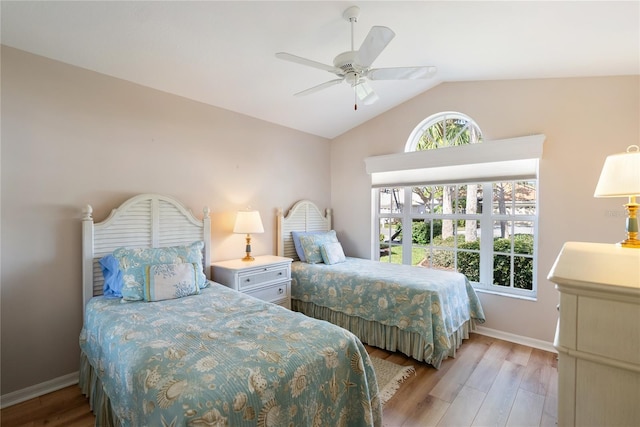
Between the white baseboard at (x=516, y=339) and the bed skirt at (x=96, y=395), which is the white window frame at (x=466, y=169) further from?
the bed skirt at (x=96, y=395)

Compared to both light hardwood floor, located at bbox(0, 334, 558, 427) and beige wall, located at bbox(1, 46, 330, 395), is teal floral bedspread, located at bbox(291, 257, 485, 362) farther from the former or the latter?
beige wall, located at bbox(1, 46, 330, 395)

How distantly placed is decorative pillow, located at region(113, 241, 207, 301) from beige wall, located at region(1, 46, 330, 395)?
0.47 metres

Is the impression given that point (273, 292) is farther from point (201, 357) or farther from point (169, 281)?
point (201, 357)

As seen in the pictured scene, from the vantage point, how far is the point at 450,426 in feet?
6.06

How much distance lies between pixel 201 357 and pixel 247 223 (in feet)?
6.15

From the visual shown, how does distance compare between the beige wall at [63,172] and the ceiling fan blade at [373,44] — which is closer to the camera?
the ceiling fan blade at [373,44]

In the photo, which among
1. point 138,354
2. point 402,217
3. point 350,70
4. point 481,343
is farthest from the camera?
point 402,217

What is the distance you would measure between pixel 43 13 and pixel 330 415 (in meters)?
2.82

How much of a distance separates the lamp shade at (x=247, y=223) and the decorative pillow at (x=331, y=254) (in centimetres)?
86

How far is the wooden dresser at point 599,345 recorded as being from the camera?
2.57 ft

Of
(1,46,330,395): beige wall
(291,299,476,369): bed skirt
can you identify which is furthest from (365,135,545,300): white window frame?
(1,46,330,395): beige wall

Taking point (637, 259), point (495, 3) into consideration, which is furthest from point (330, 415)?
point (495, 3)

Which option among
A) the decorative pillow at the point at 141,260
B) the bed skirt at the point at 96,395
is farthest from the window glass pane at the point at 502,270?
the bed skirt at the point at 96,395

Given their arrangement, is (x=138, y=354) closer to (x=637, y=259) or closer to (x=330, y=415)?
(x=330, y=415)
